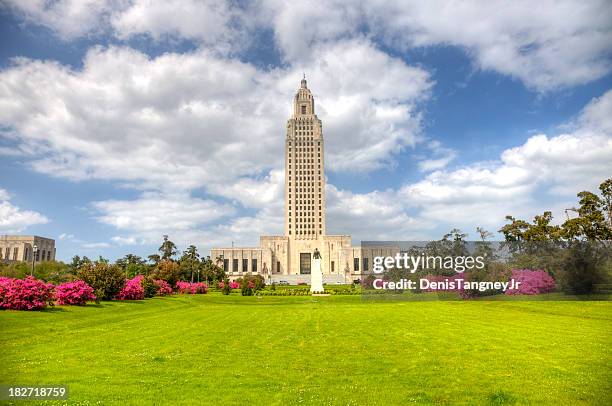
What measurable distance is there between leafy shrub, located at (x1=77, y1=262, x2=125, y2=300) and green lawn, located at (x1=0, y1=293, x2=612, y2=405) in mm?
11837

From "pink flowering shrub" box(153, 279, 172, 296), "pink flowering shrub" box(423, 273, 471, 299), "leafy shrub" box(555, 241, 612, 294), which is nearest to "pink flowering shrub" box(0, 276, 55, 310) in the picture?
"pink flowering shrub" box(153, 279, 172, 296)

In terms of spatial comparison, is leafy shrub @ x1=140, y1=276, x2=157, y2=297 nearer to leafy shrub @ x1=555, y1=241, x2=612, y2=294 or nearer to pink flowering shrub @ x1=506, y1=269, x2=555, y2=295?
pink flowering shrub @ x1=506, y1=269, x2=555, y2=295

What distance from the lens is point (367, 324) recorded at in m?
24.4

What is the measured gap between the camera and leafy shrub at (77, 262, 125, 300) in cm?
3531

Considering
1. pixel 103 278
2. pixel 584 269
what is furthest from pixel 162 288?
pixel 584 269

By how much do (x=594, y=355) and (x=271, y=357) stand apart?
10529 mm

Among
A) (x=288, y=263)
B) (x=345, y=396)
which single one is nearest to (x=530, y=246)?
(x=345, y=396)

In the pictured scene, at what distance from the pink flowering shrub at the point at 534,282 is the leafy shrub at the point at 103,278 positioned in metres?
41.0

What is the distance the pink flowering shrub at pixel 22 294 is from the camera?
24344mm

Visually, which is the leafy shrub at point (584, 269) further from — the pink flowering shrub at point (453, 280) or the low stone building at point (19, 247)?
the low stone building at point (19, 247)

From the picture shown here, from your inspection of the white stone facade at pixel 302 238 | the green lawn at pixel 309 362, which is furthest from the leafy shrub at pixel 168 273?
the white stone facade at pixel 302 238

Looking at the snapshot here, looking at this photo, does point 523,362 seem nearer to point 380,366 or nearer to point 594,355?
point 594,355

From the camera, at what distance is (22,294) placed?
81.1ft

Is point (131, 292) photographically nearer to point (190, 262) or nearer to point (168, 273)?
point (168, 273)
